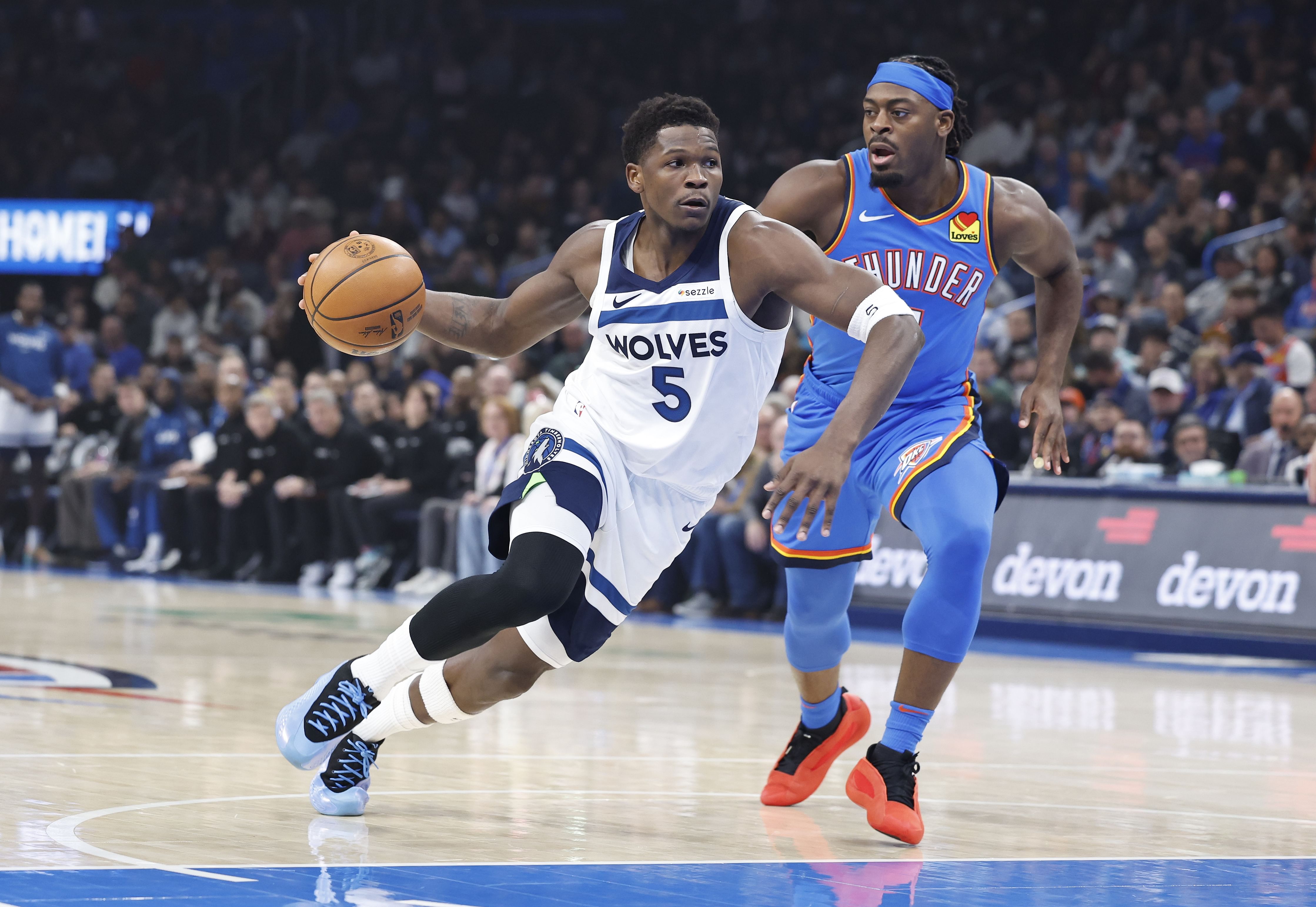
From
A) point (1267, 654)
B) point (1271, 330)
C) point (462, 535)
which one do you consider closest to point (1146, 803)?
point (1267, 654)

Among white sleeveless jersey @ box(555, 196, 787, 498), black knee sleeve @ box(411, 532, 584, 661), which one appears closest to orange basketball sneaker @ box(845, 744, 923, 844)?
white sleeveless jersey @ box(555, 196, 787, 498)

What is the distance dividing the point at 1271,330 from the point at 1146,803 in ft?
26.7

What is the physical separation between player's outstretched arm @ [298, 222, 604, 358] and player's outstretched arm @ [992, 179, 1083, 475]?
52.7 inches

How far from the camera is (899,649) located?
448 inches

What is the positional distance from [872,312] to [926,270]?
841 mm

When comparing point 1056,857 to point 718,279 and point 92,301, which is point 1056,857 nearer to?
point 718,279

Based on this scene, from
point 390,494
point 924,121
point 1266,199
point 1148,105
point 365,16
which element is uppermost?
point 365,16

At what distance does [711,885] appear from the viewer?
4.21 meters

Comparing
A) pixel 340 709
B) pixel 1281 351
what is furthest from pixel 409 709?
pixel 1281 351

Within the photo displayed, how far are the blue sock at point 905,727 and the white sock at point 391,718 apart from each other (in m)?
1.35

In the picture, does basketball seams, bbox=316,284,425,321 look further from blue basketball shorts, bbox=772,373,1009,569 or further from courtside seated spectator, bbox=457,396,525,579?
courtside seated spectator, bbox=457,396,525,579

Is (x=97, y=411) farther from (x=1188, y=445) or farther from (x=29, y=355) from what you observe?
(x=1188, y=445)

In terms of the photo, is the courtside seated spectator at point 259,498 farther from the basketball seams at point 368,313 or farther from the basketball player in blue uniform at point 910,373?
the basketball seams at point 368,313

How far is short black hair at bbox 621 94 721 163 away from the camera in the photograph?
5004mm
